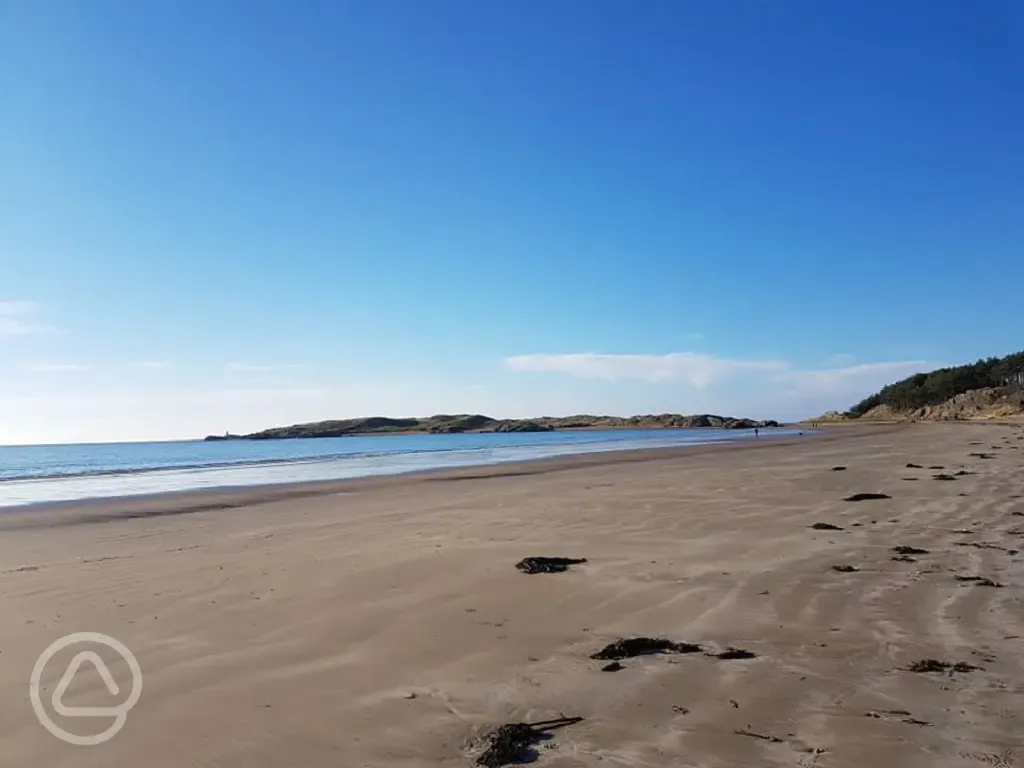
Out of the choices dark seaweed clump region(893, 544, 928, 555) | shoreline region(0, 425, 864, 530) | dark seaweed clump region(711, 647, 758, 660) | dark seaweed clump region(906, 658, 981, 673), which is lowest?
dark seaweed clump region(906, 658, 981, 673)

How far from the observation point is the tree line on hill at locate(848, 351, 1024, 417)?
90062 millimetres

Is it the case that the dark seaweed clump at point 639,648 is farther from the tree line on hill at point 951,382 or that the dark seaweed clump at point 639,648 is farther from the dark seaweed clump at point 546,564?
the tree line on hill at point 951,382

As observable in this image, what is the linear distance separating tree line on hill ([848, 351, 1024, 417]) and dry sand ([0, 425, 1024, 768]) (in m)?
94.2

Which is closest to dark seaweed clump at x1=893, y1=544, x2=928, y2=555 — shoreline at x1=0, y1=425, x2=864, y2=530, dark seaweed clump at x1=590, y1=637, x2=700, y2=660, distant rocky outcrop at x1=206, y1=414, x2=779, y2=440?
dark seaweed clump at x1=590, y1=637, x2=700, y2=660

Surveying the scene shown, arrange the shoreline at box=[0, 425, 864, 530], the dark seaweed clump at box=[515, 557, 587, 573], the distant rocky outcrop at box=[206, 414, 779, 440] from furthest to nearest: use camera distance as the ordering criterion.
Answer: the distant rocky outcrop at box=[206, 414, 779, 440] < the shoreline at box=[0, 425, 864, 530] < the dark seaweed clump at box=[515, 557, 587, 573]

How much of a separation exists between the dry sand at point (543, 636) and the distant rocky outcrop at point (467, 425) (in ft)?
495

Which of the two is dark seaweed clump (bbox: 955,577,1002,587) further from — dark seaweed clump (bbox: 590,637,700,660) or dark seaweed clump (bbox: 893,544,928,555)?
dark seaweed clump (bbox: 590,637,700,660)

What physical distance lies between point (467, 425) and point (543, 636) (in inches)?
6846

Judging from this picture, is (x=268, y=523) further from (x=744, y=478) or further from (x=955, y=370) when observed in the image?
(x=955, y=370)

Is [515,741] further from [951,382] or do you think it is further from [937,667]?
[951,382]

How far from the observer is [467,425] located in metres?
179

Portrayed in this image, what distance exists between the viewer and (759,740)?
376cm

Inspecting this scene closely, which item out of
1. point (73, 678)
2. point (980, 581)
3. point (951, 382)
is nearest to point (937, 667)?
point (980, 581)

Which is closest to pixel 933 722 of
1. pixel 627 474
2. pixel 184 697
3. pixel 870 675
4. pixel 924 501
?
pixel 870 675
